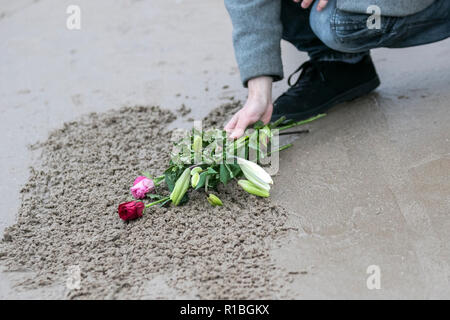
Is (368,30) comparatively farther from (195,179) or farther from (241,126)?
(195,179)

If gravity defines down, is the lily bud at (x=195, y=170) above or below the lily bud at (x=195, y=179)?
above

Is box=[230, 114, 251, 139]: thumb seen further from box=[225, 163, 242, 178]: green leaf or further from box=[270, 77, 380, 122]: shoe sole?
box=[270, 77, 380, 122]: shoe sole

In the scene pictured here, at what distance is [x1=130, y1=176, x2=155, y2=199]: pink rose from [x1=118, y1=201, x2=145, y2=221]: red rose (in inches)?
3.2

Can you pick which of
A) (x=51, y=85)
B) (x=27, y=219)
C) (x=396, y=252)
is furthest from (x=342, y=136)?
(x=51, y=85)

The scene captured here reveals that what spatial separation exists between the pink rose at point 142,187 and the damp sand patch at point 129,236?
→ 7cm

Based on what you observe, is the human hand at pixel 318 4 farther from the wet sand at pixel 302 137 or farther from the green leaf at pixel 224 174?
the green leaf at pixel 224 174

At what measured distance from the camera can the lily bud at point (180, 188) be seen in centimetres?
155

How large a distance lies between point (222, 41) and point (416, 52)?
0.95 m

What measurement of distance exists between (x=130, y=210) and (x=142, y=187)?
0.12m

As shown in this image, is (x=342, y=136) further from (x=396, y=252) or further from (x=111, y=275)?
(x=111, y=275)

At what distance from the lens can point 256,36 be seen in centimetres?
185

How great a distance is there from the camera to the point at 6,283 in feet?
4.57

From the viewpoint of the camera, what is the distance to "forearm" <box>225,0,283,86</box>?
1827 mm

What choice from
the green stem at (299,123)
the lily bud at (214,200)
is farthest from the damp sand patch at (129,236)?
the green stem at (299,123)
